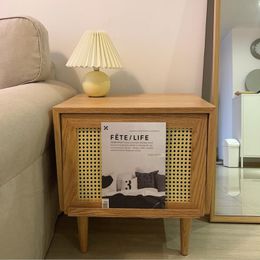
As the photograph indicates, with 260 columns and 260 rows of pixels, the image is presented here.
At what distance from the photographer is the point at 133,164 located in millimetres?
1021

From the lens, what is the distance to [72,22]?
1.51 m

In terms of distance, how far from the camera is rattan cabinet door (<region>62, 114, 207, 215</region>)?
100 cm

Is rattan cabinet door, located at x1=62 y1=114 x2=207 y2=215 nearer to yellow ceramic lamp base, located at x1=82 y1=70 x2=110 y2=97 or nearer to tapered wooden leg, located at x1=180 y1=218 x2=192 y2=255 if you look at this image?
tapered wooden leg, located at x1=180 y1=218 x2=192 y2=255

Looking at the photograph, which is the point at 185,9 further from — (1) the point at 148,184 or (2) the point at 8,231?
(2) the point at 8,231

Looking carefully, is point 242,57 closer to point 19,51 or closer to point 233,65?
point 233,65

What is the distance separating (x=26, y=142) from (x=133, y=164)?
1.19 feet

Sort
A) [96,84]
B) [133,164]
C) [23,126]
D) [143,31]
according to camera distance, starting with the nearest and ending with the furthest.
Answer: [23,126] → [133,164] → [96,84] → [143,31]

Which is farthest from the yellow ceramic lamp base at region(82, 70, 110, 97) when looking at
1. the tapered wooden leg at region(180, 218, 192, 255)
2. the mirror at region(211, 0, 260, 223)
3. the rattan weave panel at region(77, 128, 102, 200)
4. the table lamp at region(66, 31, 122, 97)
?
the tapered wooden leg at region(180, 218, 192, 255)

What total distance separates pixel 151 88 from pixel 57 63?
19.4 inches

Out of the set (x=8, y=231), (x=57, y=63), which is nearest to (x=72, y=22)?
(x=57, y=63)

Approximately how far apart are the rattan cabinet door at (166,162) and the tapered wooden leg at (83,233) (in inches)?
3.8

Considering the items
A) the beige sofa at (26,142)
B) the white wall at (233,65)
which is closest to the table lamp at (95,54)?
the beige sofa at (26,142)

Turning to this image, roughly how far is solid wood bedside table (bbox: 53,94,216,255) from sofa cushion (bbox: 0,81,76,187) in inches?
2.2

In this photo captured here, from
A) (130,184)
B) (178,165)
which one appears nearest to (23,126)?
(130,184)
